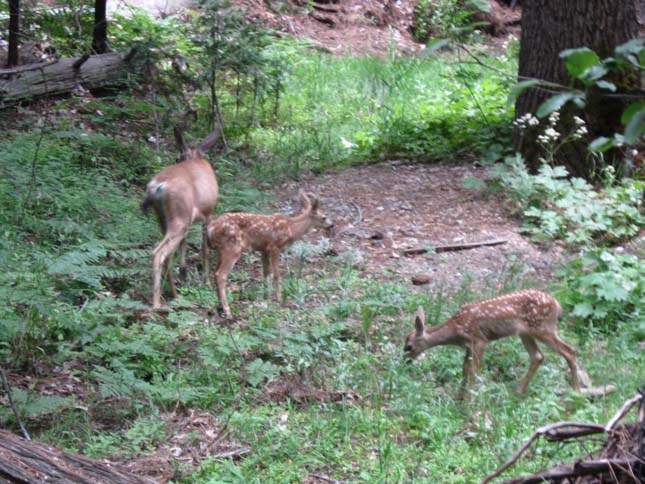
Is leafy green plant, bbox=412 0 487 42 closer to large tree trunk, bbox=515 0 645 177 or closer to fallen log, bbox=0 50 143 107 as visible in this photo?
fallen log, bbox=0 50 143 107

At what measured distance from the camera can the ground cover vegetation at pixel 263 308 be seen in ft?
18.9

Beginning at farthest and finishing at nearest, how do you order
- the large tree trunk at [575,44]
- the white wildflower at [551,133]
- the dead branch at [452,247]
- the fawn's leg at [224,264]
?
the large tree trunk at [575,44] < the white wildflower at [551,133] < the dead branch at [452,247] < the fawn's leg at [224,264]

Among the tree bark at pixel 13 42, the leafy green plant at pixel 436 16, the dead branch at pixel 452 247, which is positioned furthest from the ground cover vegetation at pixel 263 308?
the leafy green plant at pixel 436 16

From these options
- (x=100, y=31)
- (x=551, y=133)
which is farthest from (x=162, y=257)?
(x=100, y=31)

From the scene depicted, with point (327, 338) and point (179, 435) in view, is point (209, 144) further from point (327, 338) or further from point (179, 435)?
point (179, 435)

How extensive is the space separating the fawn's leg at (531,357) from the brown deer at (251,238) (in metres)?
2.30

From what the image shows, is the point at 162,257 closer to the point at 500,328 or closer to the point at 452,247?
the point at 452,247

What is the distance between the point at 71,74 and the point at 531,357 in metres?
8.91

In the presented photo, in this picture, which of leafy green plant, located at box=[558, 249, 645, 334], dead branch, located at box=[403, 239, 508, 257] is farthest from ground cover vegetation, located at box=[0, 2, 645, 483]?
dead branch, located at box=[403, 239, 508, 257]

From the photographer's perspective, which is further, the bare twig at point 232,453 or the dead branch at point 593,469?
the bare twig at point 232,453

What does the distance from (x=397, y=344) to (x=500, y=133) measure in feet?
19.1

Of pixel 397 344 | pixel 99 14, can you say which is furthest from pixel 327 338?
pixel 99 14

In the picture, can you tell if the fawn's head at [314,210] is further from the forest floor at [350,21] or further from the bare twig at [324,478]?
the forest floor at [350,21]

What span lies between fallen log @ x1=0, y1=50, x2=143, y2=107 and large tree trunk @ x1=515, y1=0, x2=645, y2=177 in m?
5.25
